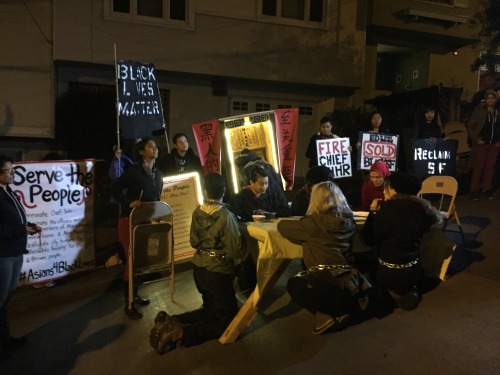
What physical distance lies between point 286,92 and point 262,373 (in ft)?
34.5

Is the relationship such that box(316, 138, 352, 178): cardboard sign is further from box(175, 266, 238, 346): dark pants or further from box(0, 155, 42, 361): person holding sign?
box(0, 155, 42, 361): person holding sign

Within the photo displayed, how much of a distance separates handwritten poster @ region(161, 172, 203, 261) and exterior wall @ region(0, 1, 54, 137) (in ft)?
21.1

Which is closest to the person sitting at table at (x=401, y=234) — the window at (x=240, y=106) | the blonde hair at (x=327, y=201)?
the blonde hair at (x=327, y=201)

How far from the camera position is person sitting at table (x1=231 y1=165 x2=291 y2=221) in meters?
5.32

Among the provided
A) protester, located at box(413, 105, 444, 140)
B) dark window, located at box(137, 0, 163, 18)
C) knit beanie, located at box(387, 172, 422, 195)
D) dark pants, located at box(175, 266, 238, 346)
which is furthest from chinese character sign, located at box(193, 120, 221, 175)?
dark window, located at box(137, 0, 163, 18)

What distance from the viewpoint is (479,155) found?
877 cm

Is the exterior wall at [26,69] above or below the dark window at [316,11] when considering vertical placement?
below

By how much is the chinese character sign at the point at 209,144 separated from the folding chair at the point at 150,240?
5.79 ft

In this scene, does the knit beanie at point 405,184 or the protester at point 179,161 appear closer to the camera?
the knit beanie at point 405,184

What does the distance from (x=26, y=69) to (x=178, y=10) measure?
4.15 metres

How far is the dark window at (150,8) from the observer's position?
11281 millimetres

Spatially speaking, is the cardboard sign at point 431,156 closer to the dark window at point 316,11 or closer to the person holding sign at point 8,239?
the dark window at point 316,11

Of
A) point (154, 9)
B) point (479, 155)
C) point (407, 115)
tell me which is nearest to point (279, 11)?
point (154, 9)

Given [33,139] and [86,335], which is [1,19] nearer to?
[33,139]
